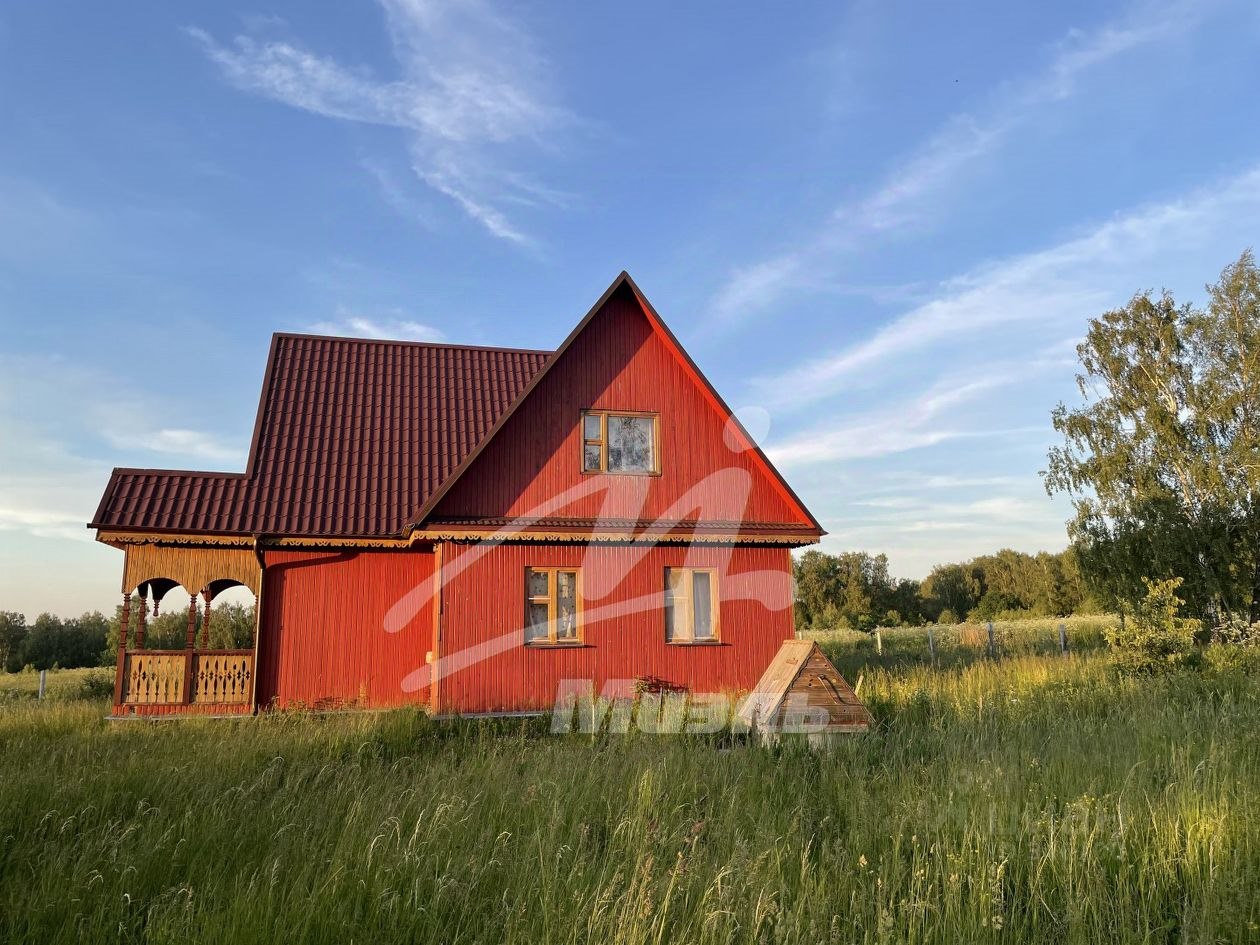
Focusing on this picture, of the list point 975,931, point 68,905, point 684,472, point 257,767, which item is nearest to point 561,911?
point 975,931

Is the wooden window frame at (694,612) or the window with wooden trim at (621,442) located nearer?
the wooden window frame at (694,612)

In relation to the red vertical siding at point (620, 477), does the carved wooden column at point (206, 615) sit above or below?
below

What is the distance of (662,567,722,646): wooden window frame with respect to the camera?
621 inches

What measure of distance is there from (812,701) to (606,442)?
26.5ft

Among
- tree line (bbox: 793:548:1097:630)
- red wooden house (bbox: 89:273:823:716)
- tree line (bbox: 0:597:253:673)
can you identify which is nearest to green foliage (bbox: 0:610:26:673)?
tree line (bbox: 0:597:253:673)

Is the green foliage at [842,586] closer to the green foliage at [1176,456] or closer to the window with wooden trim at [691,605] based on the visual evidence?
the green foliage at [1176,456]

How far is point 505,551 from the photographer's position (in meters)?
15.4

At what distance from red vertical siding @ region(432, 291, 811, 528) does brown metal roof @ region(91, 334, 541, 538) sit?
7.88ft

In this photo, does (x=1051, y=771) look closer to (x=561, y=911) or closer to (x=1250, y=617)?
(x=561, y=911)

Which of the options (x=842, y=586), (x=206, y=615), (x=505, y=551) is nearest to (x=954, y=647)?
(x=505, y=551)

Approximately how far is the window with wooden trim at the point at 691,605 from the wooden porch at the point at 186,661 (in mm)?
7856

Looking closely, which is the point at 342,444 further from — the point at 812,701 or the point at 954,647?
the point at 954,647

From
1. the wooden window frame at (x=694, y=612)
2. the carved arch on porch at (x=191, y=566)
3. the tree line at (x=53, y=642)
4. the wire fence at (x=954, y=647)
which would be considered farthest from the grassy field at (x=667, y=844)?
the tree line at (x=53, y=642)

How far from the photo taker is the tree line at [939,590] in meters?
59.7
